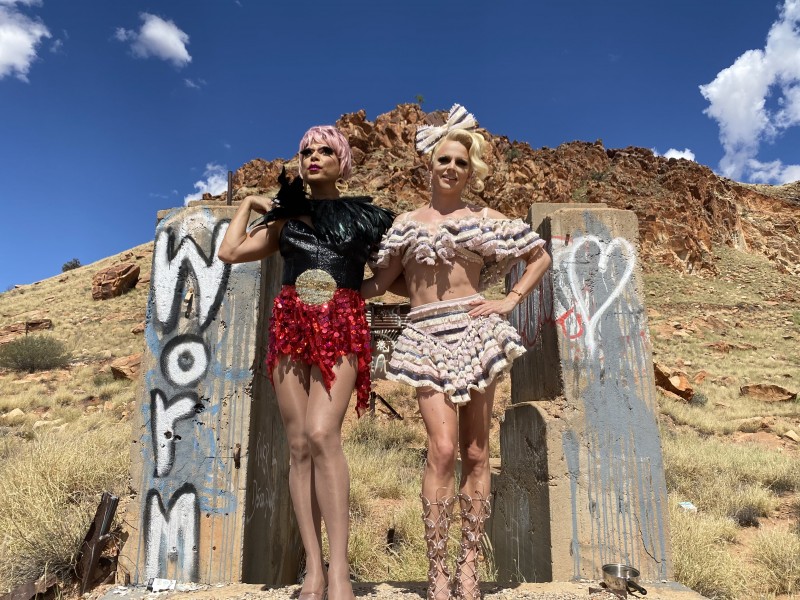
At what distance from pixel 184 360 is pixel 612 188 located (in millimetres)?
42031

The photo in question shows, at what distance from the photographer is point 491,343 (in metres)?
2.33

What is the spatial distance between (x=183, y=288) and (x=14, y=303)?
33.1 m

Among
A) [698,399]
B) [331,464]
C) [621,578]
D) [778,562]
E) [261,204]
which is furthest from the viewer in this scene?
[698,399]

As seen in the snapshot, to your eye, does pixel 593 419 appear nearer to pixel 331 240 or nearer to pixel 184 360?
pixel 331 240

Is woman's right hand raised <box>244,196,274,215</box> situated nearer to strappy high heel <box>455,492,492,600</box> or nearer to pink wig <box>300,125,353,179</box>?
pink wig <box>300,125,353,179</box>

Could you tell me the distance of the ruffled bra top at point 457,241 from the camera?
2.42 meters

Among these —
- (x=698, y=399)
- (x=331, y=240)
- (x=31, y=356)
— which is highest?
(x=31, y=356)

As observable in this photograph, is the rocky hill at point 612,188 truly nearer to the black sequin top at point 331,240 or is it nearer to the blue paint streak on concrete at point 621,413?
the blue paint streak on concrete at point 621,413

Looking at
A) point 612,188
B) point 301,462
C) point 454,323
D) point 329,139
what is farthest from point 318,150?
point 612,188

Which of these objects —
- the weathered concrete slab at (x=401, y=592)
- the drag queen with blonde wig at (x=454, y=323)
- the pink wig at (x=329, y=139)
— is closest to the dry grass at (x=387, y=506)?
the weathered concrete slab at (x=401, y=592)

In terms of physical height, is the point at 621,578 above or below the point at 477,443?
below

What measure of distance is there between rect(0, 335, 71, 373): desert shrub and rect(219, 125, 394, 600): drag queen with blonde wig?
1755 centimetres

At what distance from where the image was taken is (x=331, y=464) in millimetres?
2221

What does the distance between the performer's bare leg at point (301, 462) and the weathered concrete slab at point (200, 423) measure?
79 centimetres
